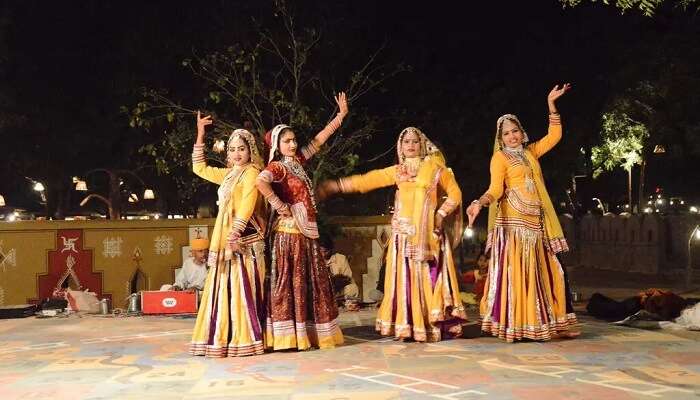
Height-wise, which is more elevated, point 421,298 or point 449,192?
point 449,192

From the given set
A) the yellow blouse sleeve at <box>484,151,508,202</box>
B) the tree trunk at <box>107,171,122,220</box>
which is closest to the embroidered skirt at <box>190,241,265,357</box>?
the yellow blouse sleeve at <box>484,151,508,202</box>

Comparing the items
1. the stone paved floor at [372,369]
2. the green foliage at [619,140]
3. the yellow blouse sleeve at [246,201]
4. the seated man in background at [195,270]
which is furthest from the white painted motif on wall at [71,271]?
the green foliage at [619,140]

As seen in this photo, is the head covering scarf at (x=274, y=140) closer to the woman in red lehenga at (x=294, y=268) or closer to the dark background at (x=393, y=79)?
the woman in red lehenga at (x=294, y=268)

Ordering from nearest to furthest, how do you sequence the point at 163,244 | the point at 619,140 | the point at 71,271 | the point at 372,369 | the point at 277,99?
1. the point at 372,369
2. the point at 71,271
3. the point at 163,244
4. the point at 277,99
5. the point at 619,140

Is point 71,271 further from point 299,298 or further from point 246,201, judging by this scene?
point 299,298

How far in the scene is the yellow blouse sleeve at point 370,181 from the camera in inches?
300

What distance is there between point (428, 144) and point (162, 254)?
17.1 ft

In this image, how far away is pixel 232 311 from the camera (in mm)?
6910

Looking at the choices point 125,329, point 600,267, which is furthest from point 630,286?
point 125,329

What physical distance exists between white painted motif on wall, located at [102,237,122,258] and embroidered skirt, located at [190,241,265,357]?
4724 mm

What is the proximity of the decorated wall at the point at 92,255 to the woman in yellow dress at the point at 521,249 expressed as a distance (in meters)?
5.18

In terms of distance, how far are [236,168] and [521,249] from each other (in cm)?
252

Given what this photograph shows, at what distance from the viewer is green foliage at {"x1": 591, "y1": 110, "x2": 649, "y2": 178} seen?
2364 centimetres

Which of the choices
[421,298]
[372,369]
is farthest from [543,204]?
[372,369]
